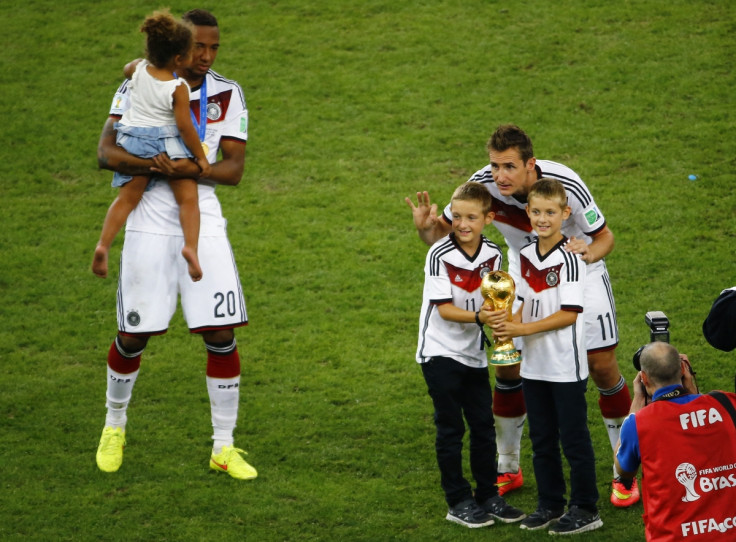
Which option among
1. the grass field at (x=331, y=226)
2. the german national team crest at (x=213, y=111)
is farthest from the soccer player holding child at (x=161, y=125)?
the grass field at (x=331, y=226)

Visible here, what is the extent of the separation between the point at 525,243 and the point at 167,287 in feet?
6.45

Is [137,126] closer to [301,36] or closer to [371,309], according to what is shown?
[371,309]

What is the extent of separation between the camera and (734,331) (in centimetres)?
397

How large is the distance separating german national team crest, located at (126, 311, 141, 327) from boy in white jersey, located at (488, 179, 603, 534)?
1.95m

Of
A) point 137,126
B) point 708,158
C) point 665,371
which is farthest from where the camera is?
point 708,158

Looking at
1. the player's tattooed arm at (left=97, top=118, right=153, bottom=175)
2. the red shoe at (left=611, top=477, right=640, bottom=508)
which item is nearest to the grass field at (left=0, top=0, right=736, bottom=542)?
the red shoe at (left=611, top=477, right=640, bottom=508)

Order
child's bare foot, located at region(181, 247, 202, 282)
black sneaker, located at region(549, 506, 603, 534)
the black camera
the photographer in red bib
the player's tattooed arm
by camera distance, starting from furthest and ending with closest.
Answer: the player's tattooed arm
child's bare foot, located at region(181, 247, 202, 282)
black sneaker, located at region(549, 506, 603, 534)
the black camera
the photographer in red bib

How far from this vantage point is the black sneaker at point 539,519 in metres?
4.82

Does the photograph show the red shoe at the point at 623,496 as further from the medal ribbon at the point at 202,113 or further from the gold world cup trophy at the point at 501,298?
the medal ribbon at the point at 202,113

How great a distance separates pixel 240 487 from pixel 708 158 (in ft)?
20.5

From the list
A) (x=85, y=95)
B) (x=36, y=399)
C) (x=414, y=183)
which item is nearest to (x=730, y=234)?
(x=414, y=183)

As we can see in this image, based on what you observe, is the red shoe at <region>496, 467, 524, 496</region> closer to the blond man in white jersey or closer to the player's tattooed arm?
the blond man in white jersey

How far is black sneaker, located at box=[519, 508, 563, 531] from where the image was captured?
4.82 meters

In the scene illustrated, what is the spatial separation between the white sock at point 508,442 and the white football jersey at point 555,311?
2.16ft
